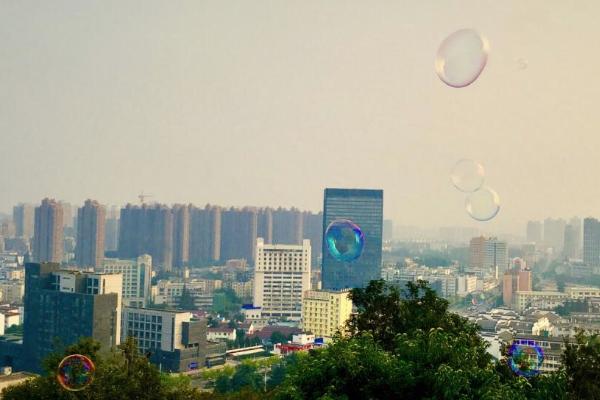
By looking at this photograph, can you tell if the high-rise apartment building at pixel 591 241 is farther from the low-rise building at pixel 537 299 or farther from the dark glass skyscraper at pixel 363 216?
the dark glass skyscraper at pixel 363 216

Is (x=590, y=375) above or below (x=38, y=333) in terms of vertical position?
above

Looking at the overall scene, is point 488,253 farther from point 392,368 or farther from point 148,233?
point 392,368

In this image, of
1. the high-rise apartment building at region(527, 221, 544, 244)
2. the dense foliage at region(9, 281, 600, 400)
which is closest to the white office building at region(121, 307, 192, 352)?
the dense foliage at region(9, 281, 600, 400)

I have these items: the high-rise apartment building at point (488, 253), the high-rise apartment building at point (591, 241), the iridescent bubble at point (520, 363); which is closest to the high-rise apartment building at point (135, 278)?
the high-rise apartment building at point (488, 253)

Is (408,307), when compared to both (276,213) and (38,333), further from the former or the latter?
(276,213)

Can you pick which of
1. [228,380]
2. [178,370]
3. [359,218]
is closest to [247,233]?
[359,218]

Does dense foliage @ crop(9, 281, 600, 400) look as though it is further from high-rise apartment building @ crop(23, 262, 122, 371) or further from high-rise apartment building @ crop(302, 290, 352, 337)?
high-rise apartment building @ crop(302, 290, 352, 337)
